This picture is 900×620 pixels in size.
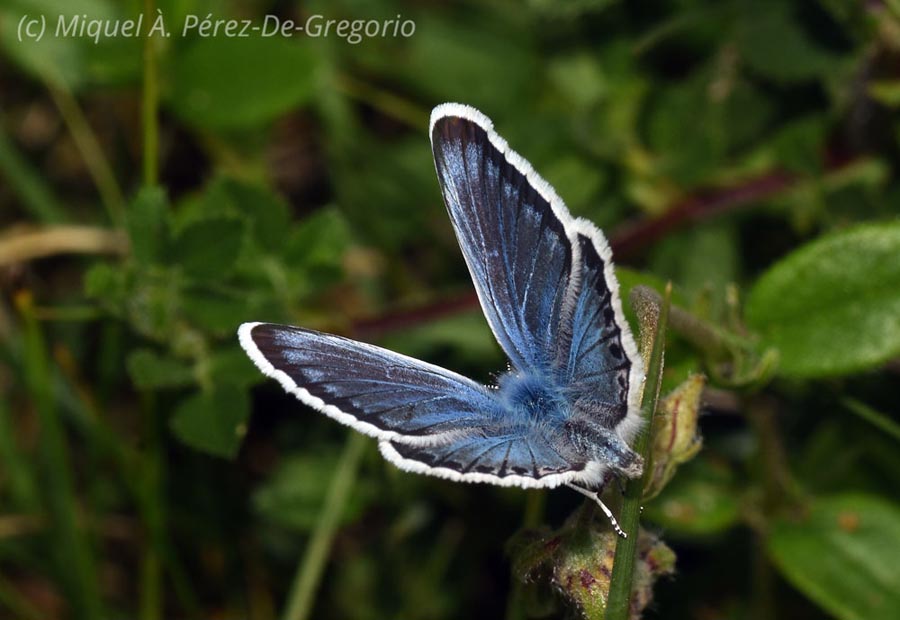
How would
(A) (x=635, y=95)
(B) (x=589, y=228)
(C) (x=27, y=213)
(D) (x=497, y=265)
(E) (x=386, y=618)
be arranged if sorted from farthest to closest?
1. (C) (x=27, y=213)
2. (A) (x=635, y=95)
3. (E) (x=386, y=618)
4. (D) (x=497, y=265)
5. (B) (x=589, y=228)

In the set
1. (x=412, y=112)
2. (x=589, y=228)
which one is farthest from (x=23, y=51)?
(x=589, y=228)

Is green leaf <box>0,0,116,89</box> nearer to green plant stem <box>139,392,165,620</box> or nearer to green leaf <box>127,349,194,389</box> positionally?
green plant stem <box>139,392,165,620</box>

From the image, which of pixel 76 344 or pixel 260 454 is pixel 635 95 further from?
pixel 76 344

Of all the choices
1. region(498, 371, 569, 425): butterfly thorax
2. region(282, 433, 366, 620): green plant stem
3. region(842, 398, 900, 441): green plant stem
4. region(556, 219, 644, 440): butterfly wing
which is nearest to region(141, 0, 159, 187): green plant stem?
region(282, 433, 366, 620): green plant stem

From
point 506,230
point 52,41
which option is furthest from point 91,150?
point 506,230

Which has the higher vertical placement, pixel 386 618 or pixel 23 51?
pixel 23 51

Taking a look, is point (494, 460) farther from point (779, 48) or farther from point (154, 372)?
point (779, 48)

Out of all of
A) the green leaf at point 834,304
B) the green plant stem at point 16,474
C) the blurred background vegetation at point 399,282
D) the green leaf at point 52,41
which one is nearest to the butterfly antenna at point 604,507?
the blurred background vegetation at point 399,282
